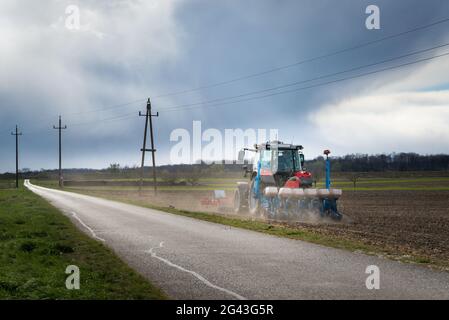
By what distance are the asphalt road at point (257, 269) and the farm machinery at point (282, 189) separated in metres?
5.78

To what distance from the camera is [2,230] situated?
56.7 ft

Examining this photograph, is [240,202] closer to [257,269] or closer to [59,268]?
[257,269]

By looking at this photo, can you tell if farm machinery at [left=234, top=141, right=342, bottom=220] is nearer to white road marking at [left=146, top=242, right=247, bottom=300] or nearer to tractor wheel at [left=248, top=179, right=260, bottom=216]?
tractor wheel at [left=248, top=179, right=260, bottom=216]

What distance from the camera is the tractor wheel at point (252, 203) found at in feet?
81.5

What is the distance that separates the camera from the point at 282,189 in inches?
857

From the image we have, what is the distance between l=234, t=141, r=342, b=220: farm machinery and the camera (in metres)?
21.6

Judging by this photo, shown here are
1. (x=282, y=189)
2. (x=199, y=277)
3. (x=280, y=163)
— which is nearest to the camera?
(x=199, y=277)

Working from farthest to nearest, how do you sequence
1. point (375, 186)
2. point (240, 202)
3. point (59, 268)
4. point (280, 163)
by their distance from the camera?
point (375, 186)
point (240, 202)
point (280, 163)
point (59, 268)

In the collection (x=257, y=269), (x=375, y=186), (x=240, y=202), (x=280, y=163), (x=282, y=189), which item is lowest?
(x=375, y=186)

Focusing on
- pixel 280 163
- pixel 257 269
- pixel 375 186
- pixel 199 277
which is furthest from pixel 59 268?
pixel 375 186

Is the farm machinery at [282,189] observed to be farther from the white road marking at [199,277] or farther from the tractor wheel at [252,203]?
the white road marking at [199,277]

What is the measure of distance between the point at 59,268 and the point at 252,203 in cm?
1610
